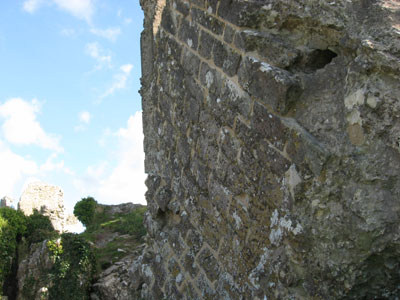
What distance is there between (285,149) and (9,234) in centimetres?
820

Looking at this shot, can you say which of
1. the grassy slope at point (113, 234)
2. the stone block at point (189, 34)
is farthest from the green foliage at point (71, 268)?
the stone block at point (189, 34)

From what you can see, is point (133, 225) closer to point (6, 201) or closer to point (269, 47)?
point (6, 201)

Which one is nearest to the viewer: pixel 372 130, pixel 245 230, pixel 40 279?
pixel 372 130

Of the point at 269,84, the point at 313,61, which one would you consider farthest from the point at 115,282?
the point at 313,61

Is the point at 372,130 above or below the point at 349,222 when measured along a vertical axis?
above

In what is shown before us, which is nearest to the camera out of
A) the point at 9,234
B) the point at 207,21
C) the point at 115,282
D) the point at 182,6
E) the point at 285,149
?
the point at 285,149

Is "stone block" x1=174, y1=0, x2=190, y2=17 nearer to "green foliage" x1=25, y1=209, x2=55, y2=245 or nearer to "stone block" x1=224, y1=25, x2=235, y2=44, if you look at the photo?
"stone block" x1=224, y1=25, x2=235, y2=44

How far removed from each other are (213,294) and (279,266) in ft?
3.07

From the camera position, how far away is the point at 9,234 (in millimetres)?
9352

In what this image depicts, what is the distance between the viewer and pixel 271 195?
2848 millimetres

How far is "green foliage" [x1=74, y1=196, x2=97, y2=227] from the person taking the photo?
10.3m

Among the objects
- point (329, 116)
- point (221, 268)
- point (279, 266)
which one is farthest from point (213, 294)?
point (329, 116)

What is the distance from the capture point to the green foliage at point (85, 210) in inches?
407

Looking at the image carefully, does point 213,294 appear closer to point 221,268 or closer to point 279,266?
point 221,268
